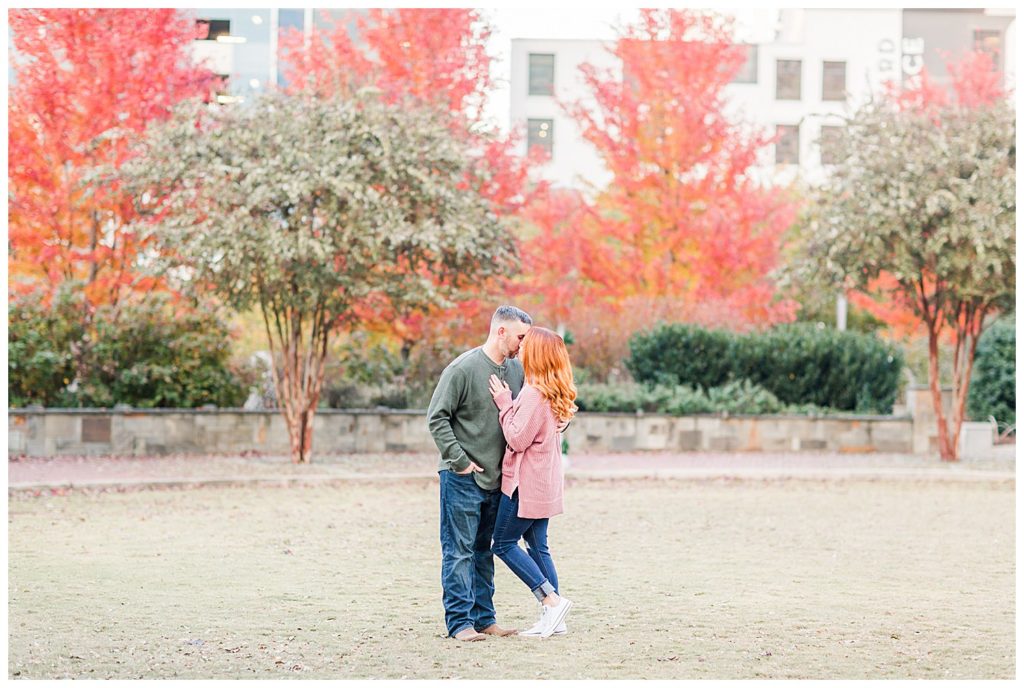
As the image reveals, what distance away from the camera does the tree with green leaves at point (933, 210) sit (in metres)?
18.9

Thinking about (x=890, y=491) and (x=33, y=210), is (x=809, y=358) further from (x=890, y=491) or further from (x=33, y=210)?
(x=33, y=210)

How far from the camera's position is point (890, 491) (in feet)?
56.1

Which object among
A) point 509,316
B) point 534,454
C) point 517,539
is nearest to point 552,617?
point 517,539

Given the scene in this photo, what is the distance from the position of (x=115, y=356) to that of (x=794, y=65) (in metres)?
37.4

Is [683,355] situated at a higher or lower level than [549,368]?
higher

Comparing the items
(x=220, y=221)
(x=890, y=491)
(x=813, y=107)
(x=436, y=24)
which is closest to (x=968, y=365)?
(x=890, y=491)

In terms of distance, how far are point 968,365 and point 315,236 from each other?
9592mm

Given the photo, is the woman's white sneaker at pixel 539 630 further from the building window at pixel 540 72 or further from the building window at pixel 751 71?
the building window at pixel 751 71

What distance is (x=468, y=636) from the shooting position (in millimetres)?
7281

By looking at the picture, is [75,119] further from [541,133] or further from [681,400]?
[541,133]

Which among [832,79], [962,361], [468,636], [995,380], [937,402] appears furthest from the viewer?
[832,79]

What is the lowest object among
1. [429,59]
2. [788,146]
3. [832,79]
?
[429,59]

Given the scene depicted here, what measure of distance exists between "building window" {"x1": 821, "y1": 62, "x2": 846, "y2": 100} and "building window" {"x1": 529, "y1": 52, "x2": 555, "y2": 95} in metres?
10.3

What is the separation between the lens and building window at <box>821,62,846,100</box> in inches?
2084
